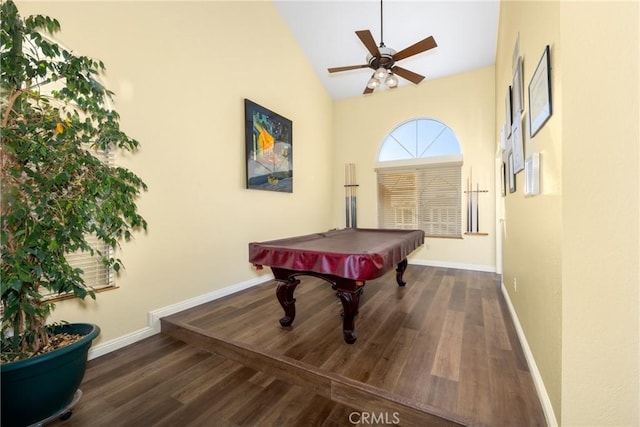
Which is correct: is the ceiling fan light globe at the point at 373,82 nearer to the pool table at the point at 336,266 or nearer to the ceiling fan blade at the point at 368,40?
the ceiling fan blade at the point at 368,40

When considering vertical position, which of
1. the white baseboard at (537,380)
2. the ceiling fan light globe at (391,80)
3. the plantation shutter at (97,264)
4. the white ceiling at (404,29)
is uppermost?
the white ceiling at (404,29)

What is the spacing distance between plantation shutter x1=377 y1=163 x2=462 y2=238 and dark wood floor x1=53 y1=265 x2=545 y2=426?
7.40 feet

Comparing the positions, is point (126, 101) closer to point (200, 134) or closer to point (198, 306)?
point (200, 134)

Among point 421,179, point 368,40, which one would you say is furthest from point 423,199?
point 368,40

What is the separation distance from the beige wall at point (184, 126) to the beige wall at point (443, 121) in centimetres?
181

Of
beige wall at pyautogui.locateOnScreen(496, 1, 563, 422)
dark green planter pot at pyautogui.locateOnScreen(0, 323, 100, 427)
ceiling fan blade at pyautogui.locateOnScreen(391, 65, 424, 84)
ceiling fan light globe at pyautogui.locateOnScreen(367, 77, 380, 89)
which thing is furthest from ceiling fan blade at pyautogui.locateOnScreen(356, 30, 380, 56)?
dark green planter pot at pyautogui.locateOnScreen(0, 323, 100, 427)

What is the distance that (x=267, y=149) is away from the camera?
3896 millimetres

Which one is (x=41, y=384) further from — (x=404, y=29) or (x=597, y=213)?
(x=404, y=29)

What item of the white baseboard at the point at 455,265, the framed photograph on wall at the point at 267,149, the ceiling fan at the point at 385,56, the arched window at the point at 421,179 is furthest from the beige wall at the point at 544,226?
the framed photograph on wall at the point at 267,149

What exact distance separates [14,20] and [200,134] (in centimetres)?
170

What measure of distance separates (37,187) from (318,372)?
1.91 metres

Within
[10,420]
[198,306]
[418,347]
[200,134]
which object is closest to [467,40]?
[200,134]

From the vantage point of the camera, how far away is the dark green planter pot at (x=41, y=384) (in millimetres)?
1315

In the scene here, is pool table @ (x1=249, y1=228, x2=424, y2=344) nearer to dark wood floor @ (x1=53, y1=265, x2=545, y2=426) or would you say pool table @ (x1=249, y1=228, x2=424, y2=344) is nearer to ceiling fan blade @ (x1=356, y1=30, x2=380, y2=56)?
dark wood floor @ (x1=53, y1=265, x2=545, y2=426)
